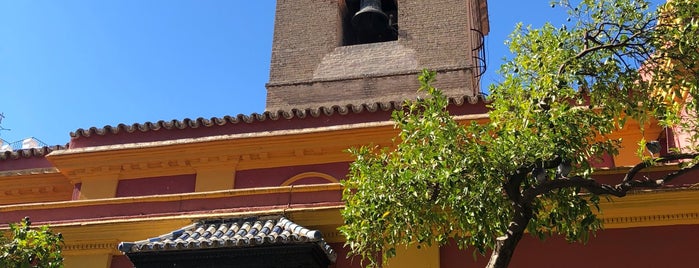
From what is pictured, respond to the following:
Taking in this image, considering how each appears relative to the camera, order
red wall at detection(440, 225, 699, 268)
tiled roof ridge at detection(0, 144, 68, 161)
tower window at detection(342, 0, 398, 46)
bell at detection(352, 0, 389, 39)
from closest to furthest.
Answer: red wall at detection(440, 225, 699, 268) → tiled roof ridge at detection(0, 144, 68, 161) → bell at detection(352, 0, 389, 39) → tower window at detection(342, 0, 398, 46)

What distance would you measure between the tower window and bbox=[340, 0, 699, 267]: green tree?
9.59 metres

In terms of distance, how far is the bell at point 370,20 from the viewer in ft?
56.6

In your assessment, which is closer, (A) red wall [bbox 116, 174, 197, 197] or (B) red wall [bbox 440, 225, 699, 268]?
(B) red wall [bbox 440, 225, 699, 268]

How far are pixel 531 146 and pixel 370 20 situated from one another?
444 inches

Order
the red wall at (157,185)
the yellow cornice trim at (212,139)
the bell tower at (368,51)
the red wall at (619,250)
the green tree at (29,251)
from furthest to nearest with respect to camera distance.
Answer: the bell tower at (368,51) → the red wall at (157,185) → the yellow cornice trim at (212,139) → the red wall at (619,250) → the green tree at (29,251)

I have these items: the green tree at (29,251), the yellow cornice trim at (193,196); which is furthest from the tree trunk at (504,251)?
the green tree at (29,251)

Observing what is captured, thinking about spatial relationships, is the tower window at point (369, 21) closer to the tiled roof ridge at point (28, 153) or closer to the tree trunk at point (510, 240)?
the tiled roof ridge at point (28, 153)

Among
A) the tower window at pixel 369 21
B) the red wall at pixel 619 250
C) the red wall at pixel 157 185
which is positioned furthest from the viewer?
the tower window at pixel 369 21

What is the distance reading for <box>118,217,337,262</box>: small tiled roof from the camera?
905 cm

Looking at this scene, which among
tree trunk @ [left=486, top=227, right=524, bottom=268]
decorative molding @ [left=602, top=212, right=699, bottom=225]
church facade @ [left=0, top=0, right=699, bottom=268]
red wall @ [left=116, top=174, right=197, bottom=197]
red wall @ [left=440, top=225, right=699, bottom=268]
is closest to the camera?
tree trunk @ [left=486, top=227, right=524, bottom=268]

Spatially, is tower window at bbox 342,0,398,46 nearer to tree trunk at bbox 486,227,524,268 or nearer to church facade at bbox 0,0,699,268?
church facade at bbox 0,0,699,268

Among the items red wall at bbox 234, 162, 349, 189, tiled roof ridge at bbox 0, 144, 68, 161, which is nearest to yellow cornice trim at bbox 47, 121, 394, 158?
red wall at bbox 234, 162, 349, 189

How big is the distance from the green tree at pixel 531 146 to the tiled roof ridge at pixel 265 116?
15.4 ft

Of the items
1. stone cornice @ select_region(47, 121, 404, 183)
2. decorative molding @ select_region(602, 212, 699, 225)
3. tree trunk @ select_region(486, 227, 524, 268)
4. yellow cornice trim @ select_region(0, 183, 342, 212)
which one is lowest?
tree trunk @ select_region(486, 227, 524, 268)
